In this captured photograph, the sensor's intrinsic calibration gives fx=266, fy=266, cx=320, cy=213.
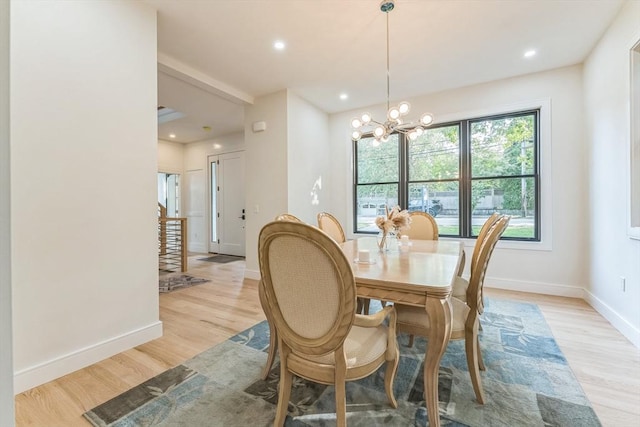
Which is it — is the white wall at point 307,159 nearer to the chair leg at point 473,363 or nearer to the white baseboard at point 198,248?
the chair leg at point 473,363

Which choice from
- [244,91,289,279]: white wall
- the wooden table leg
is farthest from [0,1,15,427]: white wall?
[244,91,289,279]: white wall

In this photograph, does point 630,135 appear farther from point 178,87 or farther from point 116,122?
point 178,87

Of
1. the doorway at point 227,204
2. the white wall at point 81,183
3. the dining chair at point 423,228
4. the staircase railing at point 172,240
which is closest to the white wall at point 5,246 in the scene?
the white wall at point 81,183

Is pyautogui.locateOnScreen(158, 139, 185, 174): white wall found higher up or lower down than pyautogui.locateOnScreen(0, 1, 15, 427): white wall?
higher up

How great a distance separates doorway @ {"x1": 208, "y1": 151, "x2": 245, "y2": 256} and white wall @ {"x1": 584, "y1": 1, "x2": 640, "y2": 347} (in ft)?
18.7

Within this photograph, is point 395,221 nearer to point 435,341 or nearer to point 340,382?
point 435,341

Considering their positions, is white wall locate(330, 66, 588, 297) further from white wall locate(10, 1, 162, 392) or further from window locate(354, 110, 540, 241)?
white wall locate(10, 1, 162, 392)

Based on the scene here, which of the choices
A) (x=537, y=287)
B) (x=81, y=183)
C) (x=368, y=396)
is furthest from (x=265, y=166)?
(x=537, y=287)

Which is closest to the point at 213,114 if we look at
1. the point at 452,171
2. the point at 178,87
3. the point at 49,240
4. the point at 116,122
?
the point at 178,87

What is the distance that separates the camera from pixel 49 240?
1.74 meters

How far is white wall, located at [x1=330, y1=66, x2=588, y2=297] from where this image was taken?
3.24 m

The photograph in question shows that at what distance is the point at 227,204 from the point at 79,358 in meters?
4.71

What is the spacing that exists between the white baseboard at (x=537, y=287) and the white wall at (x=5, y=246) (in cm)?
441

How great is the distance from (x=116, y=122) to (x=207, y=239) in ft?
16.5
